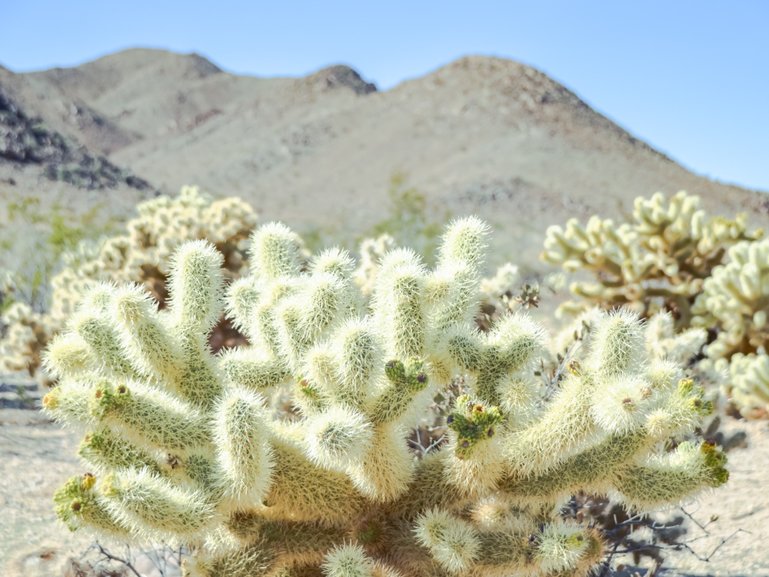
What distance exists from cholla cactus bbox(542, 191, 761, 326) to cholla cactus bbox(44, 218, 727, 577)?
160 inches

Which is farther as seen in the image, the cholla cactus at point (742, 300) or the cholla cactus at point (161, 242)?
the cholla cactus at point (161, 242)

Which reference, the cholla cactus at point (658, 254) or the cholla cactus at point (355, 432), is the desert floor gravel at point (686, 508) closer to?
the cholla cactus at point (355, 432)

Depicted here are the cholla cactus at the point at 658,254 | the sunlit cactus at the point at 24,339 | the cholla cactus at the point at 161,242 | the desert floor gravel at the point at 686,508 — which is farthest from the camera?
the sunlit cactus at the point at 24,339

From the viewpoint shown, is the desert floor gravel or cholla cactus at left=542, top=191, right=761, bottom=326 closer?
the desert floor gravel

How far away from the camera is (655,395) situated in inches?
86.3

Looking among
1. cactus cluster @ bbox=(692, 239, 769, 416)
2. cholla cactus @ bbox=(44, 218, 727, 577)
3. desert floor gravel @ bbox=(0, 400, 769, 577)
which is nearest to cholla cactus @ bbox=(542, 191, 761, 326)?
cactus cluster @ bbox=(692, 239, 769, 416)

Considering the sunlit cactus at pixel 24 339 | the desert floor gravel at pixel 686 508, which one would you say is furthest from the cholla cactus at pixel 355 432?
the sunlit cactus at pixel 24 339

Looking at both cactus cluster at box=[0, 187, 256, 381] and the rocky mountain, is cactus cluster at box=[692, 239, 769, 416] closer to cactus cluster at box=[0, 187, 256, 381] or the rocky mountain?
cactus cluster at box=[0, 187, 256, 381]

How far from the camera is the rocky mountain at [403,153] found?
30.6 metres

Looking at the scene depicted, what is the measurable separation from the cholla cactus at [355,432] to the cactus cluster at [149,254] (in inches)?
150

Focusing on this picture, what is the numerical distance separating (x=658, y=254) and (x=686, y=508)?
288cm

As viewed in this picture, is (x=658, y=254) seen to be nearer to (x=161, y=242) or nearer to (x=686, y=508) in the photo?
(x=686, y=508)

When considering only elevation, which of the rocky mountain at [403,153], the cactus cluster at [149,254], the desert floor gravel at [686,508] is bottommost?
the desert floor gravel at [686,508]

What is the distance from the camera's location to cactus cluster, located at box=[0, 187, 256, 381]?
656 cm
